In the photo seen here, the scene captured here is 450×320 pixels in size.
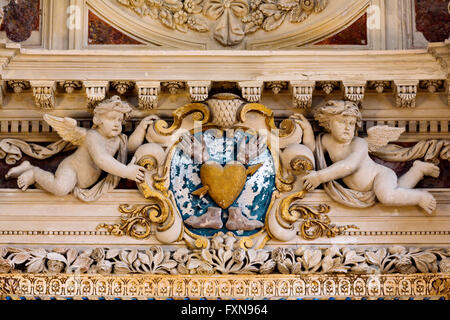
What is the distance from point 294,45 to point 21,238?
250cm

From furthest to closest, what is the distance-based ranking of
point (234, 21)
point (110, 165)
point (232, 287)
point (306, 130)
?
point (234, 21) → point (306, 130) → point (110, 165) → point (232, 287)

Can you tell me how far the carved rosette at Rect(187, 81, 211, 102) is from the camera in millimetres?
8383

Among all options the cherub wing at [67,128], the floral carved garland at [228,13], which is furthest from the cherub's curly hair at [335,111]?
the cherub wing at [67,128]

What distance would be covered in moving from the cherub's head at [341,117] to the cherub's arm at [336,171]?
0.15 meters

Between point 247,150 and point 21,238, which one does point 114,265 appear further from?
point 247,150

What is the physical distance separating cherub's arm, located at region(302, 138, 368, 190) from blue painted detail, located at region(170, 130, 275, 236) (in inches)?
11.5

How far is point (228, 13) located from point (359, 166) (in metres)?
1.57

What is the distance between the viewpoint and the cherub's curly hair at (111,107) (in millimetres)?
8344

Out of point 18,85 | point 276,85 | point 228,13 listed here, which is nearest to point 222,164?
point 276,85

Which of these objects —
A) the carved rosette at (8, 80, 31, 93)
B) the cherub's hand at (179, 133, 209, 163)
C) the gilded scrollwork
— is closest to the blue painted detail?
the cherub's hand at (179, 133, 209, 163)

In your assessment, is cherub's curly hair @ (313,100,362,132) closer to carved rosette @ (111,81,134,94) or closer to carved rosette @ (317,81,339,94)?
carved rosette @ (317,81,339,94)

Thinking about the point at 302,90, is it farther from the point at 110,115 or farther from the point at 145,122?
the point at 110,115

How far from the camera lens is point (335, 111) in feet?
27.3
